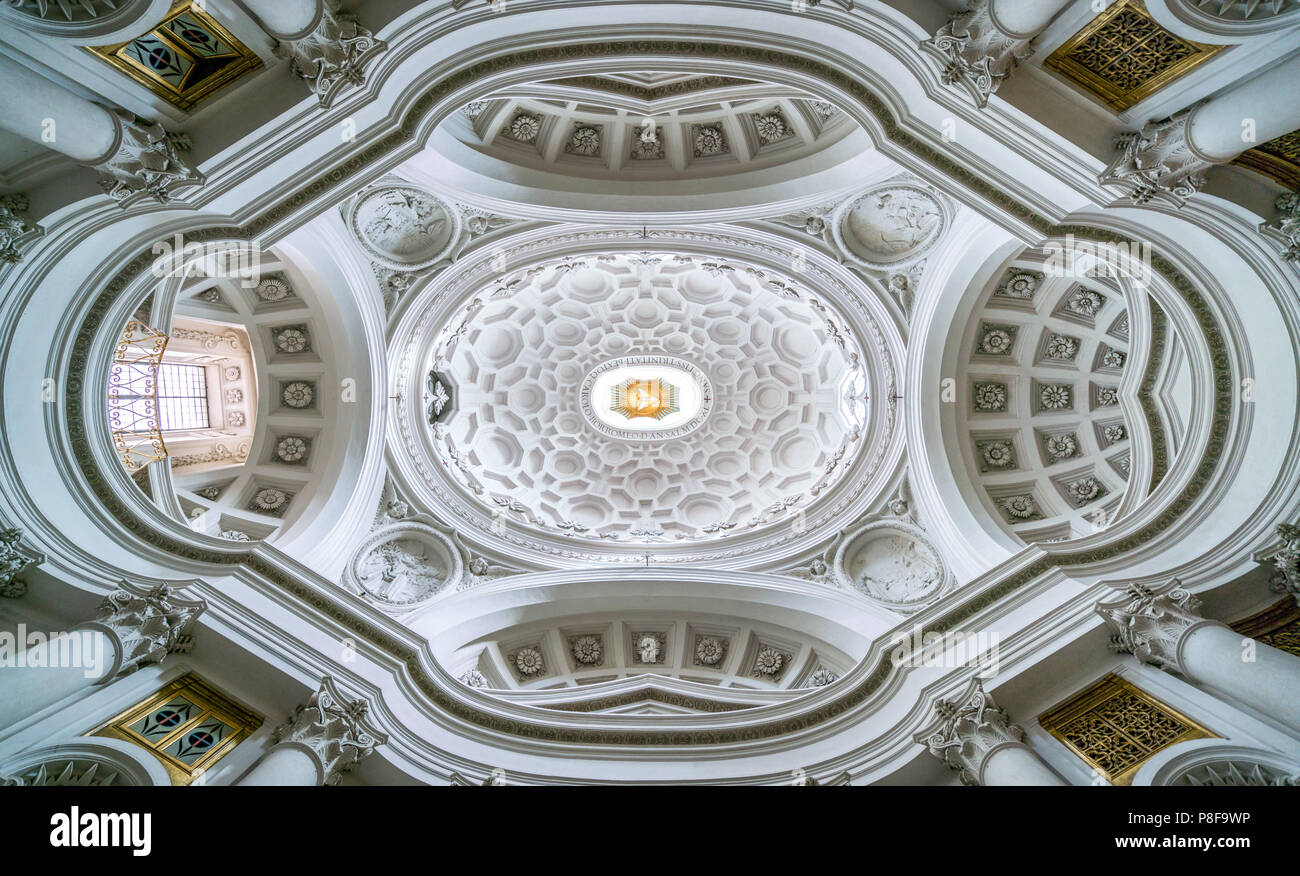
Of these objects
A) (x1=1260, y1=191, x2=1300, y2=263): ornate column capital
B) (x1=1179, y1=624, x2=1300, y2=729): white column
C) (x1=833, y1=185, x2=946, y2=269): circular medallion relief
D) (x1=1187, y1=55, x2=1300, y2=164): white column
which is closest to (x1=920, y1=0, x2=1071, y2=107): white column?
(x1=1187, y1=55, x2=1300, y2=164): white column

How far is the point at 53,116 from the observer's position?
914 centimetres

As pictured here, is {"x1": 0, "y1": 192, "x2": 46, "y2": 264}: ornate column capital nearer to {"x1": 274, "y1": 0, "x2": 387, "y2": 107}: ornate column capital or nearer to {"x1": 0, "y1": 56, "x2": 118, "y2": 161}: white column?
{"x1": 0, "y1": 56, "x2": 118, "y2": 161}: white column

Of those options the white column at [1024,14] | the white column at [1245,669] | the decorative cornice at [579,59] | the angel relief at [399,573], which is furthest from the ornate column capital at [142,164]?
the white column at [1245,669]

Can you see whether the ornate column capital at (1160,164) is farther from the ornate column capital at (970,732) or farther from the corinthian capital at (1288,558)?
the ornate column capital at (970,732)

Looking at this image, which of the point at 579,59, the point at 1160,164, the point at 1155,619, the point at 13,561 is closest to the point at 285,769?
the point at 13,561

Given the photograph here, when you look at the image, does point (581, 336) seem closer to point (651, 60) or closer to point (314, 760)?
point (651, 60)

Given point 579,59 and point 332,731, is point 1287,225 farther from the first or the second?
point 332,731

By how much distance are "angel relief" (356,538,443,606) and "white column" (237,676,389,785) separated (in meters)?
5.80

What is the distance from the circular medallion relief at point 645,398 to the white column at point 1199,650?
52.4 ft

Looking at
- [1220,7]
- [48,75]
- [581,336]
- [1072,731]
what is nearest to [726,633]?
[1072,731]

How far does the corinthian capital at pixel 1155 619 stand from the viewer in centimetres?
1155

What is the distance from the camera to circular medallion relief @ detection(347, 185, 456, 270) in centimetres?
1777

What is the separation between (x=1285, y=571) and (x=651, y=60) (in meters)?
12.3

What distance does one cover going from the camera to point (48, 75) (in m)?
9.28
